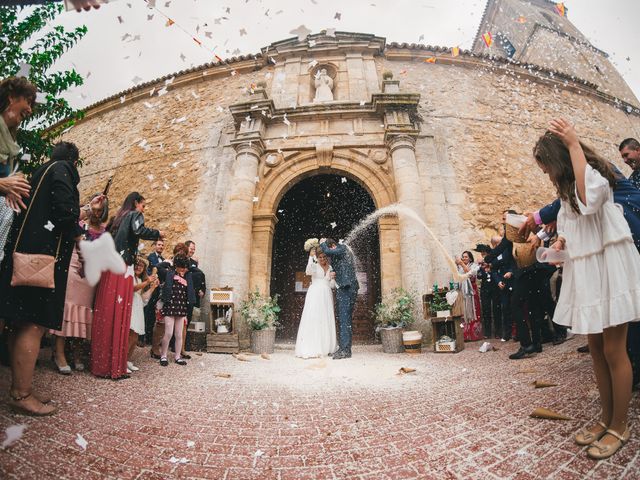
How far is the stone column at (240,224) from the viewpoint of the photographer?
7055 mm

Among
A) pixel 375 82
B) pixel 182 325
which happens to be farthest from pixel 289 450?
pixel 375 82

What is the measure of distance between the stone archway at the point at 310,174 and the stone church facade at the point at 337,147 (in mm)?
32

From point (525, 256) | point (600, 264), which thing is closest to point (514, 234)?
point (600, 264)

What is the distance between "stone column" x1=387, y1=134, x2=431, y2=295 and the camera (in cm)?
673

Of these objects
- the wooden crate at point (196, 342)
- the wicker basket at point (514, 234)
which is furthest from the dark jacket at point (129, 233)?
the wooden crate at point (196, 342)

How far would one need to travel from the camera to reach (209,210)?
27.2ft

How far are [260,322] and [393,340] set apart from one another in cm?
273

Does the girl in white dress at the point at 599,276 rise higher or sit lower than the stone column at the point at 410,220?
lower

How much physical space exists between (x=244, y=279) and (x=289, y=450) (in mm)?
5684

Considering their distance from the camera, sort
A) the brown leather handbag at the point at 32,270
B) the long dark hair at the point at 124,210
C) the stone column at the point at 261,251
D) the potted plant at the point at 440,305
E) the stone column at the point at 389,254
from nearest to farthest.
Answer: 1. the brown leather handbag at the point at 32,270
2. the long dark hair at the point at 124,210
3. the potted plant at the point at 440,305
4. the stone column at the point at 389,254
5. the stone column at the point at 261,251

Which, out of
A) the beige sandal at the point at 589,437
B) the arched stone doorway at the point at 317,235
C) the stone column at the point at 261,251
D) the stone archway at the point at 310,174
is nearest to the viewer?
the beige sandal at the point at 589,437

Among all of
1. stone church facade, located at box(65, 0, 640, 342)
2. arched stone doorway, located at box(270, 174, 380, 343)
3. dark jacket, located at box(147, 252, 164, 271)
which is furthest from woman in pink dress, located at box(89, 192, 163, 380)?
arched stone doorway, located at box(270, 174, 380, 343)

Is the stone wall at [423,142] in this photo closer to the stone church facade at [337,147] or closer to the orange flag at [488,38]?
the stone church facade at [337,147]

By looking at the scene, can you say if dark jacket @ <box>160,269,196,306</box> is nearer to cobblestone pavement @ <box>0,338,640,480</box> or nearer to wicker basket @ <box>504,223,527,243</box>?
cobblestone pavement @ <box>0,338,640,480</box>
